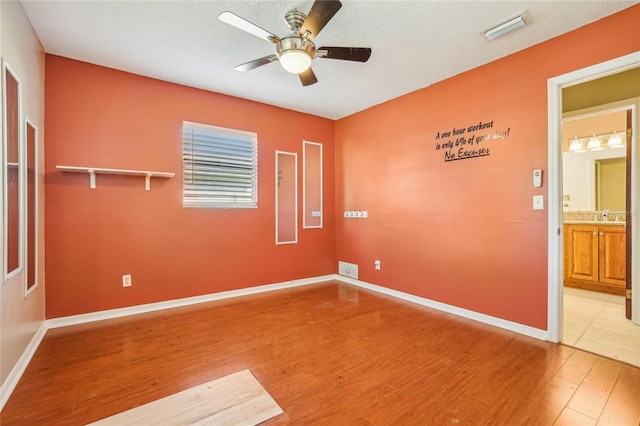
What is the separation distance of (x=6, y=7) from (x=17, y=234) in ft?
4.94

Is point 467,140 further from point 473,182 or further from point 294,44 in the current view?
point 294,44

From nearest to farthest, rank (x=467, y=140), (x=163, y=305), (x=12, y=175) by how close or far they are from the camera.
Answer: (x=12, y=175), (x=467, y=140), (x=163, y=305)

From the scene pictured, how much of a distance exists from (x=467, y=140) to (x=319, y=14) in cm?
210

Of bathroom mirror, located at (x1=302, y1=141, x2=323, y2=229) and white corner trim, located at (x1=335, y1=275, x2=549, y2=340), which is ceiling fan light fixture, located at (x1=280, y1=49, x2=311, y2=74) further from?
white corner trim, located at (x1=335, y1=275, x2=549, y2=340)

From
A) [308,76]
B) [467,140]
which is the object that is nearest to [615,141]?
[467,140]

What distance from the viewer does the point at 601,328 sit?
2738 mm

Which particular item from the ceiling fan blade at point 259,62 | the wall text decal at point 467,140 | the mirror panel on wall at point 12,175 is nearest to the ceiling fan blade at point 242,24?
the ceiling fan blade at point 259,62

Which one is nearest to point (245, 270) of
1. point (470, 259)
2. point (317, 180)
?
point (317, 180)

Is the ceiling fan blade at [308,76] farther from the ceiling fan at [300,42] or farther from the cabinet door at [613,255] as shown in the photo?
the cabinet door at [613,255]

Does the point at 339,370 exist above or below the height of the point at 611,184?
below

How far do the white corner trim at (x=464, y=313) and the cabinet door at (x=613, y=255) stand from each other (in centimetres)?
221

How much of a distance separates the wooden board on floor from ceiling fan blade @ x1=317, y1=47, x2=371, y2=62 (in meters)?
2.43

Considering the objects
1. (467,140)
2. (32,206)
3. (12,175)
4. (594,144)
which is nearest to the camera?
(12,175)

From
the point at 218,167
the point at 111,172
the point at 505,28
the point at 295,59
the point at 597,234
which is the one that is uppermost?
the point at 505,28
